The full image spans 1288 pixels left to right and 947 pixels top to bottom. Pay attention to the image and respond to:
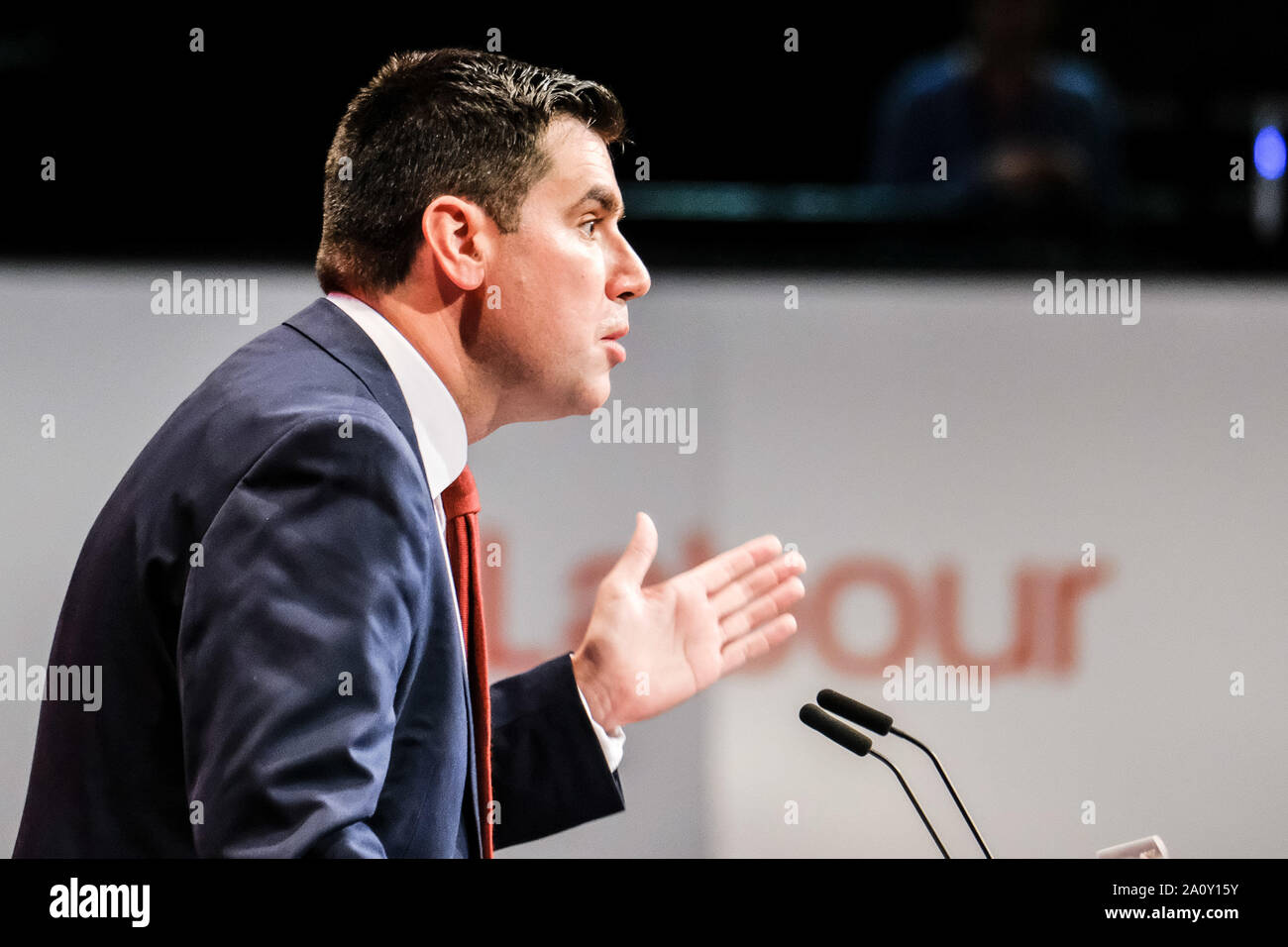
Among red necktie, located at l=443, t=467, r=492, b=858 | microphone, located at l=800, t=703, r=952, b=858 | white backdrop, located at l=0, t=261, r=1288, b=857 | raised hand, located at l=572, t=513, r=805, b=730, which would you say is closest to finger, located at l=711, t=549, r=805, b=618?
raised hand, located at l=572, t=513, r=805, b=730

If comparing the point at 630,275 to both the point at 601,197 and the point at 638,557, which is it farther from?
the point at 638,557

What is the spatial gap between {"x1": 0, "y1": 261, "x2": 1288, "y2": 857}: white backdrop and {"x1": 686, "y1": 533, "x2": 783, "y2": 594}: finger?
896 millimetres

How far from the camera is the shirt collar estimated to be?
1353 mm

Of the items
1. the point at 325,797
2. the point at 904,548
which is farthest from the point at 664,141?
Answer: the point at 325,797

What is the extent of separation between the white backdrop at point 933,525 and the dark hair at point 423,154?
117 centimetres

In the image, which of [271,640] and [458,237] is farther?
[458,237]

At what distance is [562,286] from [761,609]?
1.76ft

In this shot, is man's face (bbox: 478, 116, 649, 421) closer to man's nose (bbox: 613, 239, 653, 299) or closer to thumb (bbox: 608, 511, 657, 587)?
man's nose (bbox: 613, 239, 653, 299)

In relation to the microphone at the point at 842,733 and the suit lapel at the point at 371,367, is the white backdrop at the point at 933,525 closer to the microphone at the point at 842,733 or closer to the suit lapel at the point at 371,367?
the microphone at the point at 842,733

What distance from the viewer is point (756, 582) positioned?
175 cm

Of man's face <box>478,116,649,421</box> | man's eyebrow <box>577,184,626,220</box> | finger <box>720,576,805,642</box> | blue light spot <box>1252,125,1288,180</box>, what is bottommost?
finger <box>720,576,805,642</box>

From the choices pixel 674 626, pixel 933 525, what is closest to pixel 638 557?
pixel 674 626

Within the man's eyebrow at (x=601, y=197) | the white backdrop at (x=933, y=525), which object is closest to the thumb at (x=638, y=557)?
the man's eyebrow at (x=601, y=197)

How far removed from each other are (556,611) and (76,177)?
4.25 feet
